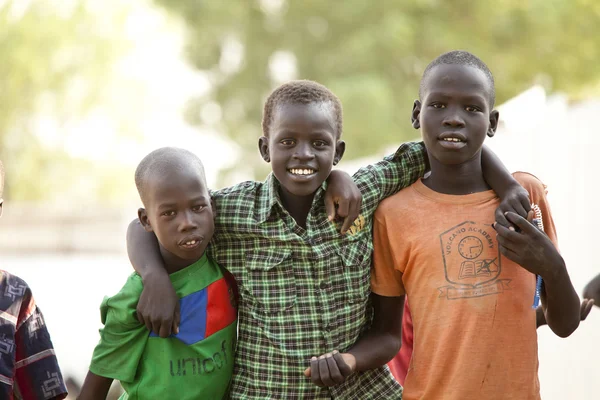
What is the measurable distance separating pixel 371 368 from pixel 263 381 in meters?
0.38

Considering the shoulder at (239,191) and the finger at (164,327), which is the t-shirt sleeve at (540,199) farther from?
the finger at (164,327)

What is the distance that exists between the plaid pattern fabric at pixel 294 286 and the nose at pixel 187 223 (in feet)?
0.57

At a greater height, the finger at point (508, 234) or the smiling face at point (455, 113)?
the smiling face at point (455, 113)

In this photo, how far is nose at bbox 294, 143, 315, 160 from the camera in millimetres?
2645

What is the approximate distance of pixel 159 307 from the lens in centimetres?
253

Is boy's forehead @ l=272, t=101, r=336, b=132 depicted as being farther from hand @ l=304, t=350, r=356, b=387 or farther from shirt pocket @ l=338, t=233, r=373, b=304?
hand @ l=304, t=350, r=356, b=387

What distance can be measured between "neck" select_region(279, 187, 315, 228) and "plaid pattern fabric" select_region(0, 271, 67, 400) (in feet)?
3.14

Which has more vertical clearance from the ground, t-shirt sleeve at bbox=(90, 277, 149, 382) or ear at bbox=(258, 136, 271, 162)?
ear at bbox=(258, 136, 271, 162)

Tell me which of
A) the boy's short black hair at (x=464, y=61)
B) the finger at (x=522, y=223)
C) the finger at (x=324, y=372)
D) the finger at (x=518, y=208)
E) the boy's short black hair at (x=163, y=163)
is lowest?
the finger at (x=324, y=372)

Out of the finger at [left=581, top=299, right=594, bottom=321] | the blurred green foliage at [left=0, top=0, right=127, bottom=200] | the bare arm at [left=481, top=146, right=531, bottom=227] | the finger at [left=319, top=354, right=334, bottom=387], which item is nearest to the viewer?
the finger at [left=319, top=354, right=334, bottom=387]

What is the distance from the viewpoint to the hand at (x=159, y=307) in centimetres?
252

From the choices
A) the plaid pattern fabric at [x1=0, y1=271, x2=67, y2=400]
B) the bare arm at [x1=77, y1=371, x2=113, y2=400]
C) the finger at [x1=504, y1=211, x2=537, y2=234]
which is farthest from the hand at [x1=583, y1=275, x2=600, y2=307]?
the plaid pattern fabric at [x1=0, y1=271, x2=67, y2=400]

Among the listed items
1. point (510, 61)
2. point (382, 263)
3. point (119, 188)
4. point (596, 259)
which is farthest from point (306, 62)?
point (382, 263)

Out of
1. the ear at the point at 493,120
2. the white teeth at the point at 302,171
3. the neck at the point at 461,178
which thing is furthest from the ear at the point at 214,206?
the ear at the point at 493,120
